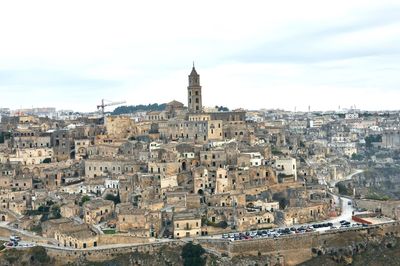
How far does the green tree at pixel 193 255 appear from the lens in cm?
4753

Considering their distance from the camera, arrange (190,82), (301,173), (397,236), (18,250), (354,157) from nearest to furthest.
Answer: (18,250), (397,236), (301,173), (190,82), (354,157)

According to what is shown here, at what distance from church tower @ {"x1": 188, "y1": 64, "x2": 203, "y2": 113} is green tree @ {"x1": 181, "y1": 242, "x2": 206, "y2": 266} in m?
34.5

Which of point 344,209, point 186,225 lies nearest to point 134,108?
point 344,209

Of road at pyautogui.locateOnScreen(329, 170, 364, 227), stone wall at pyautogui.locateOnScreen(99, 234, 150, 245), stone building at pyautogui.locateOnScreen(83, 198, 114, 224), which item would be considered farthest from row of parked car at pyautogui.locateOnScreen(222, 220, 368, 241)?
stone building at pyautogui.locateOnScreen(83, 198, 114, 224)

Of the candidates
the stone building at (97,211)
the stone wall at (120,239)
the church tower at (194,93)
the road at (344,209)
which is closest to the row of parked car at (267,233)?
the road at (344,209)

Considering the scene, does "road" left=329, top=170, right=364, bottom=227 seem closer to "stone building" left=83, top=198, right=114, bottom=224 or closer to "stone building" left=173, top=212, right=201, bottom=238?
"stone building" left=173, top=212, right=201, bottom=238

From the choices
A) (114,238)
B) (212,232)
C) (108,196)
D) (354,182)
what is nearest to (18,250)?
(114,238)

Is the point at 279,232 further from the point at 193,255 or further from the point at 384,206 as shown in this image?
the point at 384,206

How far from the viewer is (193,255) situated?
47719mm

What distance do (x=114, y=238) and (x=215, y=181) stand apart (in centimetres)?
1127

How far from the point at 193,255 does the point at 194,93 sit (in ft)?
120

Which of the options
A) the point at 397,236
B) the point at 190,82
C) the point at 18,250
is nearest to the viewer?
the point at 18,250

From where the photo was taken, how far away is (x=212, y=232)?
5191cm

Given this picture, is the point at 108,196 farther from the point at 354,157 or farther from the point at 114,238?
the point at 354,157
